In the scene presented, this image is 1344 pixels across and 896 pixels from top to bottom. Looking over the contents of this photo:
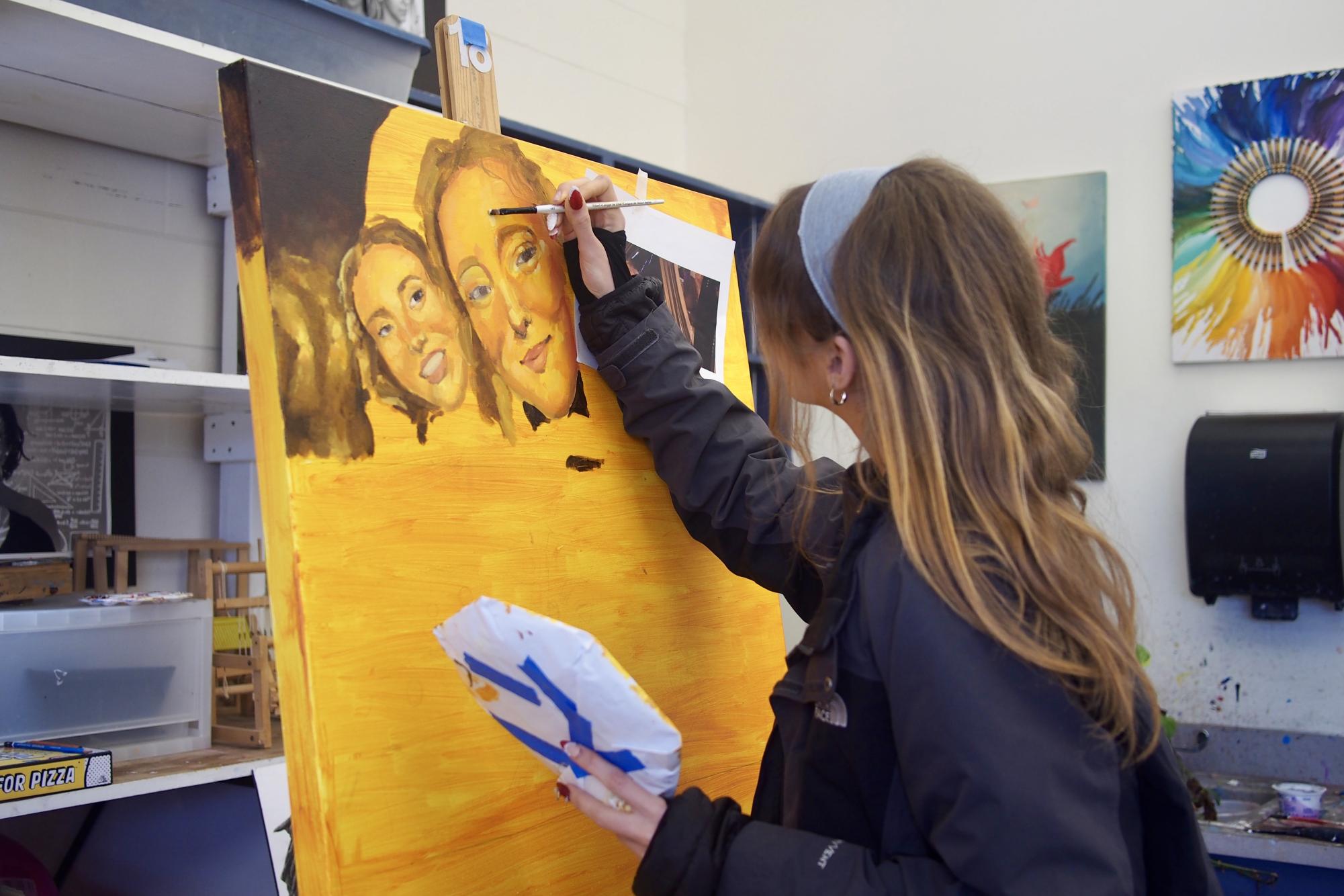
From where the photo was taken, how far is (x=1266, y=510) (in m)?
2.38

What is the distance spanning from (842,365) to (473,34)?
0.67 m

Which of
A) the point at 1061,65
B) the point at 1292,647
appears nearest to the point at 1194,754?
the point at 1292,647

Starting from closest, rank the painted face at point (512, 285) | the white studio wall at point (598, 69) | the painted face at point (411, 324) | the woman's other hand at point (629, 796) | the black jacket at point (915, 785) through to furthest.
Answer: the black jacket at point (915, 785), the woman's other hand at point (629, 796), the painted face at point (411, 324), the painted face at point (512, 285), the white studio wall at point (598, 69)

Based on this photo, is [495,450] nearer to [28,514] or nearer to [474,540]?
[474,540]

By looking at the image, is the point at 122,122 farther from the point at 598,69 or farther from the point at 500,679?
the point at 598,69

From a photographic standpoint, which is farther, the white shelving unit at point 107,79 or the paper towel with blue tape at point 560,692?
the white shelving unit at point 107,79

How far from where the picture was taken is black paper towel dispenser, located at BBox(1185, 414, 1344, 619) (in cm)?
232

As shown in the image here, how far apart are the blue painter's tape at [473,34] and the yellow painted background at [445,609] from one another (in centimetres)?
16

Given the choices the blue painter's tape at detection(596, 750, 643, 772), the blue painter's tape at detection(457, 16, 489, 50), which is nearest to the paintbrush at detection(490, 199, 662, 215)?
the blue painter's tape at detection(457, 16, 489, 50)

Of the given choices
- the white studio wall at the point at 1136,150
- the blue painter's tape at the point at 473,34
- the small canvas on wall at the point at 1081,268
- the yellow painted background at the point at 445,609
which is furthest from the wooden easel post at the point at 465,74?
the small canvas on wall at the point at 1081,268

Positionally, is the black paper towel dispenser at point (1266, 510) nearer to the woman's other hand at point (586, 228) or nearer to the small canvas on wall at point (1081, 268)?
the small canvas on wall at point (1081, 268)

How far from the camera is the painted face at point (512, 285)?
1089mm

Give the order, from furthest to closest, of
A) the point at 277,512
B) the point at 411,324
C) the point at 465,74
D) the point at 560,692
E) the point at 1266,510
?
the point at 1266,510 < the point at 465,74 < the point at 411,324 < the point at 277,512 < the point at 560,692

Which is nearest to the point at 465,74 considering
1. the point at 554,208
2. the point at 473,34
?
the point at 473,34
